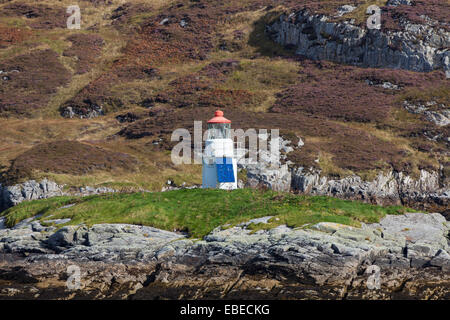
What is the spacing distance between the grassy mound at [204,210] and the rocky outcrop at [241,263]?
124cm

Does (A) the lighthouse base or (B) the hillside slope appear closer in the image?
(A) the lighthouse base

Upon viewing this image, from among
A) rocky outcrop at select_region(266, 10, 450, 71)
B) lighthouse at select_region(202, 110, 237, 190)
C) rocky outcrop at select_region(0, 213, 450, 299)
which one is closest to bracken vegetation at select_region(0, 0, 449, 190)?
rocky outcrop at select_region(266, 10, 450, 71)

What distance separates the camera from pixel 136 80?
85.1 m

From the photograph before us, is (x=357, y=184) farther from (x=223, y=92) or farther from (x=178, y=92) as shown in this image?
(x=178, y=92)

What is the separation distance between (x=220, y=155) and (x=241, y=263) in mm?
13866

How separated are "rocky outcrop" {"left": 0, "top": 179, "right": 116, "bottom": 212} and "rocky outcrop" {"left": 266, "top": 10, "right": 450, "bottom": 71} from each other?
169 feet

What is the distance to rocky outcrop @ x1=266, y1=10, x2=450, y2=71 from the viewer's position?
256 ft

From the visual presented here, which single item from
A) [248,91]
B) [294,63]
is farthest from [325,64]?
[248,91]

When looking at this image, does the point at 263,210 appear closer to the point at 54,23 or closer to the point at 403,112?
the point at 403,112

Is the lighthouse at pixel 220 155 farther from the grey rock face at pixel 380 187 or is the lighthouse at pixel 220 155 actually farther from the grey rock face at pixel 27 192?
the grey rock face at pixel 27 192

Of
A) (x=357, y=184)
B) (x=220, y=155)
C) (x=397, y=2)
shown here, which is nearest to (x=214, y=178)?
(x=220, y=155)

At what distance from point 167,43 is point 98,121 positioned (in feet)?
93.4

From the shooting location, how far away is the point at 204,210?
30.1 m

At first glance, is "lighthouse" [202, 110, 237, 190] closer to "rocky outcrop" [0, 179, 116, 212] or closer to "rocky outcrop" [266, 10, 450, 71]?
"rocky outcrop" [0, 179, 116, 212]
